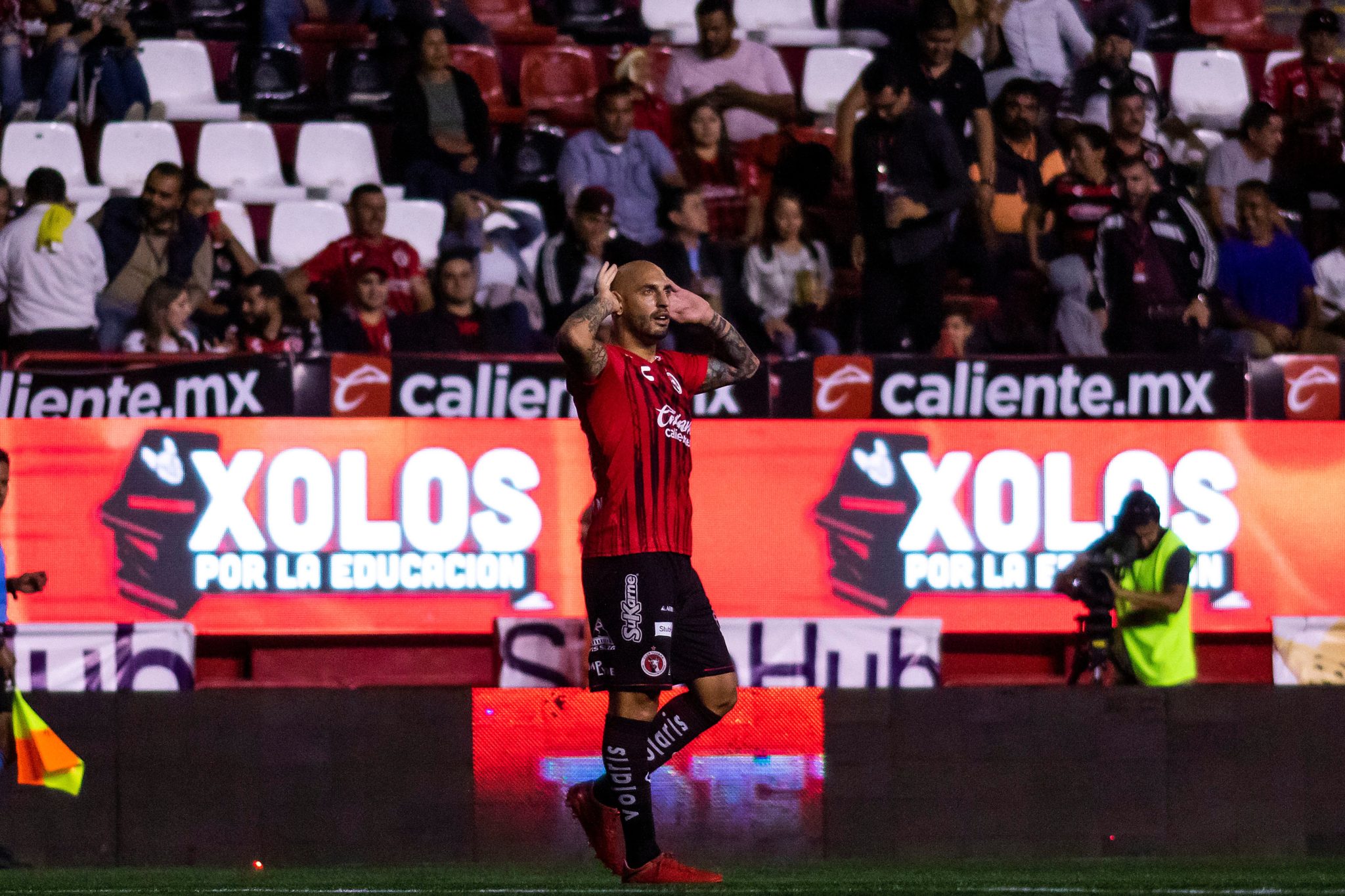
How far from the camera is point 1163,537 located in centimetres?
937

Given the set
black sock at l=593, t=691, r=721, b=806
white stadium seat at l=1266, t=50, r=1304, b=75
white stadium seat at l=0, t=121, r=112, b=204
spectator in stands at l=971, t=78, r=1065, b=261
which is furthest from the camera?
white stadium seat at l=1266, t=50, r=1304, b=75

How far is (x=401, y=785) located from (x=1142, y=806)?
3.10 m

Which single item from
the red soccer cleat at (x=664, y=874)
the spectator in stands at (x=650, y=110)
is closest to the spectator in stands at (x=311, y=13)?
the spectator in stands at (x=650, y=110)

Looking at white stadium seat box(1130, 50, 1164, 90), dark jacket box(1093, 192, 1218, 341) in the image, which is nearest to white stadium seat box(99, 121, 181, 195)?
dark jacket box(1093, 192, 1218, 341)

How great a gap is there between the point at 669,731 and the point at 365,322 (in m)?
5.68

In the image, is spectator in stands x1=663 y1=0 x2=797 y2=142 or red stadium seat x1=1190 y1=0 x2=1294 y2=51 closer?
spectator in stands x1=663 y1=0 x2=797 y2=142

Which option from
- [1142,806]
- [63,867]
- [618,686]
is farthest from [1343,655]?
[63,867]

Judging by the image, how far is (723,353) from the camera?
6500mm

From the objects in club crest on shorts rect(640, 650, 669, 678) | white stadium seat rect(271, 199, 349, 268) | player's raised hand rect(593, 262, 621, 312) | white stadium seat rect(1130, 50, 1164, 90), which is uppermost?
white stadium seat rect(1130, 50, 1164, 90)

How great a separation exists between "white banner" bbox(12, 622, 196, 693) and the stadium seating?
7.03 metres

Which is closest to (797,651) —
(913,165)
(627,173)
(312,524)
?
(312,524)

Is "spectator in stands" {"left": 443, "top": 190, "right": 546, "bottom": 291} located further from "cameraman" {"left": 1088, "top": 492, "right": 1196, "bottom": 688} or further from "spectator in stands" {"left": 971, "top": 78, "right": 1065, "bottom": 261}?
"cameraman" {"left": 1088, "top": 492, "right": 1196, "bottom": 688}

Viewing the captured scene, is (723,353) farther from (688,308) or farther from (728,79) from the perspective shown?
(728,79)

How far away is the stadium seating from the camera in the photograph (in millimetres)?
14977
